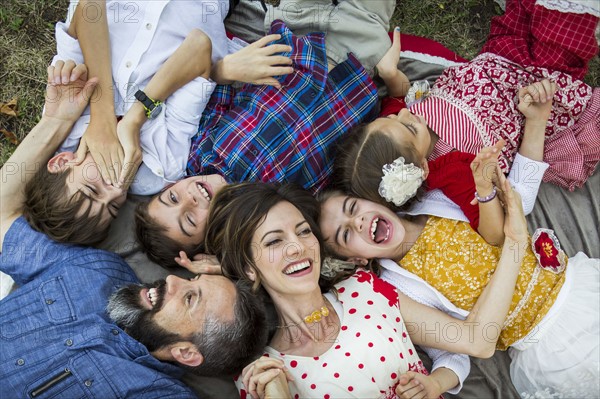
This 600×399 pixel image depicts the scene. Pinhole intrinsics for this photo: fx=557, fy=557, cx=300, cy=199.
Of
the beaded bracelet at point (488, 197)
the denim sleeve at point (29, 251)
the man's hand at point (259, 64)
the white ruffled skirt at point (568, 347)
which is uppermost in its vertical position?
the man's hand at point (259, 64)

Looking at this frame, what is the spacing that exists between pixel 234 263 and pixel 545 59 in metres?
2.16

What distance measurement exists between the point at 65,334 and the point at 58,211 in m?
0.62


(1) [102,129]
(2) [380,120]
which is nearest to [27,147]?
(1) [102,129]

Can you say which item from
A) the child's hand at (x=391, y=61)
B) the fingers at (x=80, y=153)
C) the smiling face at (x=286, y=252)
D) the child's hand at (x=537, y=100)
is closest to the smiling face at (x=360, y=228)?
the smiling face at (x=286, y=252)

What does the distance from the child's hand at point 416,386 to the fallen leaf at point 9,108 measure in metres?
2.86

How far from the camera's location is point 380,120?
10.0 feet

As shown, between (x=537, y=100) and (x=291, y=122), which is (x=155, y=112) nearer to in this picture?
(x=291, y=122)

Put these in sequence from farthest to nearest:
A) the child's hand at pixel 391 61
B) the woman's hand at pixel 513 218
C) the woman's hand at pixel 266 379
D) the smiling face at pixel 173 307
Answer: the child's hand at pixel 391 61 → the woman's hand at pixel 513 218 → the smiling face at pixel 173 307 → the woman's hand at pixel 266 379

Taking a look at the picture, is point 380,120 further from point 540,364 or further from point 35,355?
point 35,355

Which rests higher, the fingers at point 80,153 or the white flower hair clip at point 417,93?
the fingers at point 80,153

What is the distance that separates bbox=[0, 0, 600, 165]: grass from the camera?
3.60 m

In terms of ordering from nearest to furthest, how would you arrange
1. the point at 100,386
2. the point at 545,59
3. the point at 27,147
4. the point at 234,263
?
1. the point at 100,386
2. the point at 234,263
3. the point at 27,147
4. the point at 545,59

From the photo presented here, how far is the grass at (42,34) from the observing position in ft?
11.8

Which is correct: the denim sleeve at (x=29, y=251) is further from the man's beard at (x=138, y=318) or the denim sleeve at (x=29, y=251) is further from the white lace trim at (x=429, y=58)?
the white lace trim at (x=429, y=58)
